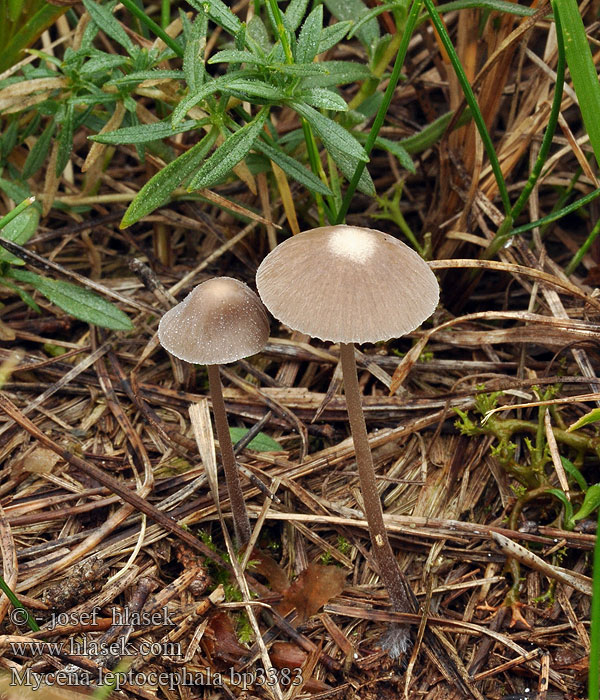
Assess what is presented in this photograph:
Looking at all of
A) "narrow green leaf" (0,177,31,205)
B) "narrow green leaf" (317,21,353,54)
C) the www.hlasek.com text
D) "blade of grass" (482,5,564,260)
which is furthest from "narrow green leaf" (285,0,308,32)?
the www.hlasek.com text

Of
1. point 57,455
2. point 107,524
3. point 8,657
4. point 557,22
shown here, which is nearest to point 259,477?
point 107,524

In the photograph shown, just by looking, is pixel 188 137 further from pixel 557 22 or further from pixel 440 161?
pixel 557 22

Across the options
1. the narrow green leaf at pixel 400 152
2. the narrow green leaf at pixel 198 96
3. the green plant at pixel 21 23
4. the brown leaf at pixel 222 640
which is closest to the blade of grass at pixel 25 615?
the brown leaf at pixel 222 640

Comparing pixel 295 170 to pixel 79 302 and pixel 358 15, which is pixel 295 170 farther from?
pixel 79 302

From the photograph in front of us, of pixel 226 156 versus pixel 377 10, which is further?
pixel 377 10

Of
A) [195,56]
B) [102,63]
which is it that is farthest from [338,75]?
Answer: [102,63]

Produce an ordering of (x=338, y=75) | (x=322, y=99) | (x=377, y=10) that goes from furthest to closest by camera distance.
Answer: (x=338, y=75), (x=377, y=10), (x=322, y=99)
